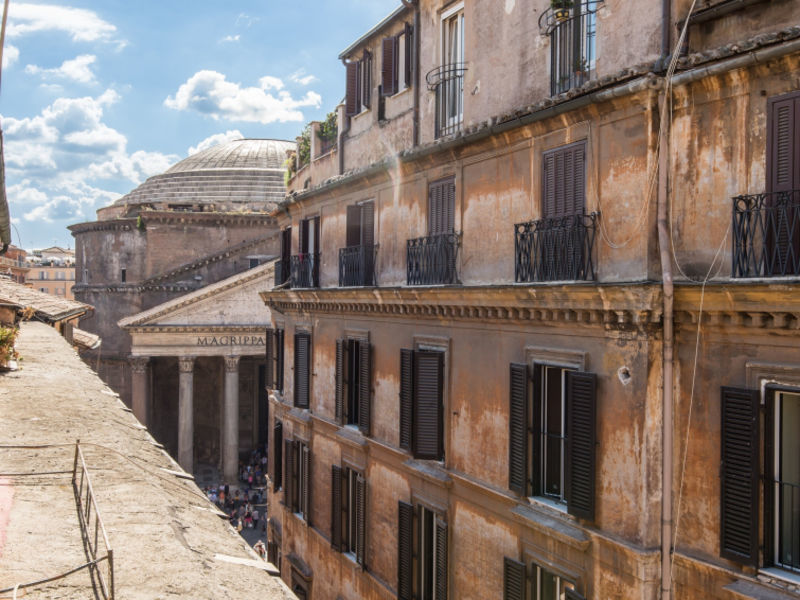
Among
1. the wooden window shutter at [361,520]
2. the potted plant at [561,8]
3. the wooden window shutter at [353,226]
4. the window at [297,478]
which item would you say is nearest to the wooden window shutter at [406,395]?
the wooden window shutter at [361,520]

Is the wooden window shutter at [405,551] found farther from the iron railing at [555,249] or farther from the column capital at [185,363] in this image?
the column capital at [185,363]

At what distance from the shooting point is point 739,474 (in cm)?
873

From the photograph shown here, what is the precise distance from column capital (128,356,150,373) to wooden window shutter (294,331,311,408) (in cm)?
2243

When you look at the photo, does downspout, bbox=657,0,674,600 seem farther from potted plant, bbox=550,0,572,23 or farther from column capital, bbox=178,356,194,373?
column capital, bbox=178,356,194,373

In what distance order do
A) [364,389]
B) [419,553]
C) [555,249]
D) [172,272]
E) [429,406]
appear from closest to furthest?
[555,249] → [429,406] → [419,553] → [364,389] → [172,272]

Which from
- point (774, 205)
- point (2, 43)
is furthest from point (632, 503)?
point (2, 43)

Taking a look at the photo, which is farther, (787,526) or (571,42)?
(571,42)

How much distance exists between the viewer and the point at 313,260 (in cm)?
1991

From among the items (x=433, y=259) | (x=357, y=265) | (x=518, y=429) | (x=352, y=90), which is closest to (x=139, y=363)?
(x=352, y=90)

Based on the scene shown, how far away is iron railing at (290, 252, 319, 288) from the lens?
65.1 ft

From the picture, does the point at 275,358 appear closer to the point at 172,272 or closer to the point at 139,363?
the point at 139,363

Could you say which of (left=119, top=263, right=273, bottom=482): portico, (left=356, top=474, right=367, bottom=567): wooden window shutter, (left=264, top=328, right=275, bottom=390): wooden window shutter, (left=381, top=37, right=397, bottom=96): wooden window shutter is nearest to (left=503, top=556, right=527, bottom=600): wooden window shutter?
(left=356, top=474, right=367, bottom=567): wooden window shutter

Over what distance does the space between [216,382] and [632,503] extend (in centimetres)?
4271

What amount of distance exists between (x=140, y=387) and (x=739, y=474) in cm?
3702
